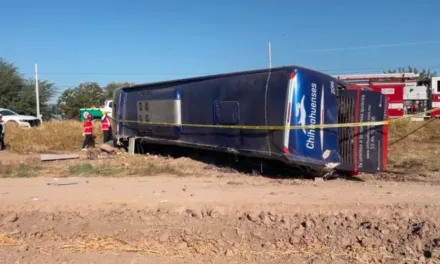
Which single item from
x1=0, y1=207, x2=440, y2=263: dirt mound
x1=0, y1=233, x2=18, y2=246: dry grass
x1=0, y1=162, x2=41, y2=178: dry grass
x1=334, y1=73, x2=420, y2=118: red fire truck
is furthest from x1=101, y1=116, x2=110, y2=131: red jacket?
x1=334, y1=73, x2=420, y2=118: red fire truck

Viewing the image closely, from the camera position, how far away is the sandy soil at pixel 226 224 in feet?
20.5

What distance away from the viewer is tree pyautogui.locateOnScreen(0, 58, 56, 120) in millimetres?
54062

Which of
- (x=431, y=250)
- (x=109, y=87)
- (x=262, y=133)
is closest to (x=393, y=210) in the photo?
(x=431, y=250)

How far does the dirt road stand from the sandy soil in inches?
0.5

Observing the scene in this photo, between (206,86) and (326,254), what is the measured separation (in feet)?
23.0

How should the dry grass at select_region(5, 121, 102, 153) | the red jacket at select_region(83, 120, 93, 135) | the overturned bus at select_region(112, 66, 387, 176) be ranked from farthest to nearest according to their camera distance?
1. the dry grass at select_region(5, 121, 102, 153)
2. the red jacket at select_region(83, 120, 93, 135)
3. the overturned bus at select_region(112, 66, 387, 176)

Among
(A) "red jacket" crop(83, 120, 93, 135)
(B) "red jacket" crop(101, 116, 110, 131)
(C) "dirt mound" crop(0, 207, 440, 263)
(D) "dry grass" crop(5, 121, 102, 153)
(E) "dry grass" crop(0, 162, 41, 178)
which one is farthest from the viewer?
(D) "dry grass" crop(5, 121, 102, 153)

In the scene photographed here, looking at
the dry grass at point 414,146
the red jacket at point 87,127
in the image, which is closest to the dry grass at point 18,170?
the red jacket at point 87,127

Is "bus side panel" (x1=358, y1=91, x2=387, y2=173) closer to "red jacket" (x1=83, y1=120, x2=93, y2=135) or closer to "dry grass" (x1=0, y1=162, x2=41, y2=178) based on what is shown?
"dry grass" (x1=0, y1=162, x2=41, y2=178)

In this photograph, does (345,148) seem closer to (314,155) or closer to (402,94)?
(314,155)

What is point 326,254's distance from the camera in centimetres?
618

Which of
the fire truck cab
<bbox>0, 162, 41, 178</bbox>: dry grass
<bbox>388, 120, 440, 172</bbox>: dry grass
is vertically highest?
the fire truck cab

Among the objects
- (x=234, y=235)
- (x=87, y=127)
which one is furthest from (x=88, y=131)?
(x=234, y=235)

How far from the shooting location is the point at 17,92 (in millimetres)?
55188
